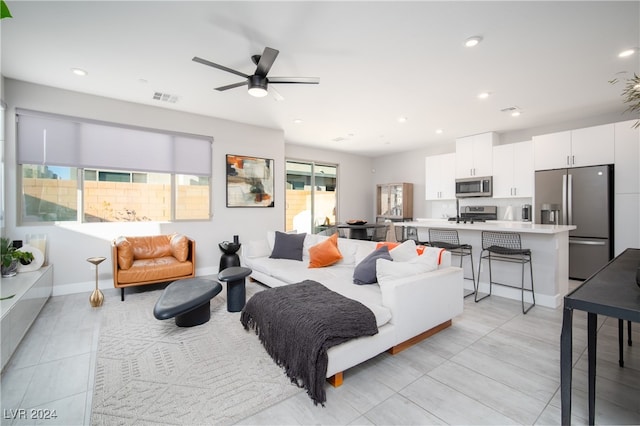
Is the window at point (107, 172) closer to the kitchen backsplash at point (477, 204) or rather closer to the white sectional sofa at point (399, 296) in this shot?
the white sectional sofa at point (399, 296)

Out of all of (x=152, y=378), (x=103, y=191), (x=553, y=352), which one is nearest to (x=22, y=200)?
(x=103, y=191)

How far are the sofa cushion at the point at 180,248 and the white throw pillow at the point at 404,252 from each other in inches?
119

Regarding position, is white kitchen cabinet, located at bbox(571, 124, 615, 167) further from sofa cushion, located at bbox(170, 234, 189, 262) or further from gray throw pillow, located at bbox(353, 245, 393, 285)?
sofa cushion, located at bbox(170, 234, 189, 262)

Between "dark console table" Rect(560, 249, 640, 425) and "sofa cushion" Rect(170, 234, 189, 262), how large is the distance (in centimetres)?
425

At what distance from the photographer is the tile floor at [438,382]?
1.66m

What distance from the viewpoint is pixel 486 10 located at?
2.30 meters

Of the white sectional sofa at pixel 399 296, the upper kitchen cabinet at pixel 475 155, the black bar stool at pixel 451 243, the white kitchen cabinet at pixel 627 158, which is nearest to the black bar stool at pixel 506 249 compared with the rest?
the black bar stool at pixel 451 243

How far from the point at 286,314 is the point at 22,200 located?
412 centimetres

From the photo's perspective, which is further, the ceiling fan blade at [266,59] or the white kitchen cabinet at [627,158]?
the white kitchen cabinet at [627,158]

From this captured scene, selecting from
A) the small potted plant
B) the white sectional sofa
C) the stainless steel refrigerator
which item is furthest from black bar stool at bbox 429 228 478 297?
the small potted plant

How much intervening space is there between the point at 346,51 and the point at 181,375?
3.22 meters

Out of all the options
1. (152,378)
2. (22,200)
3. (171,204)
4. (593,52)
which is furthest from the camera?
(171,204)

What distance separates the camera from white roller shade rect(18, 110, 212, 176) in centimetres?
379

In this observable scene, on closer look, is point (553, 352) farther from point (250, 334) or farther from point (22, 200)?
point (22, 200)
